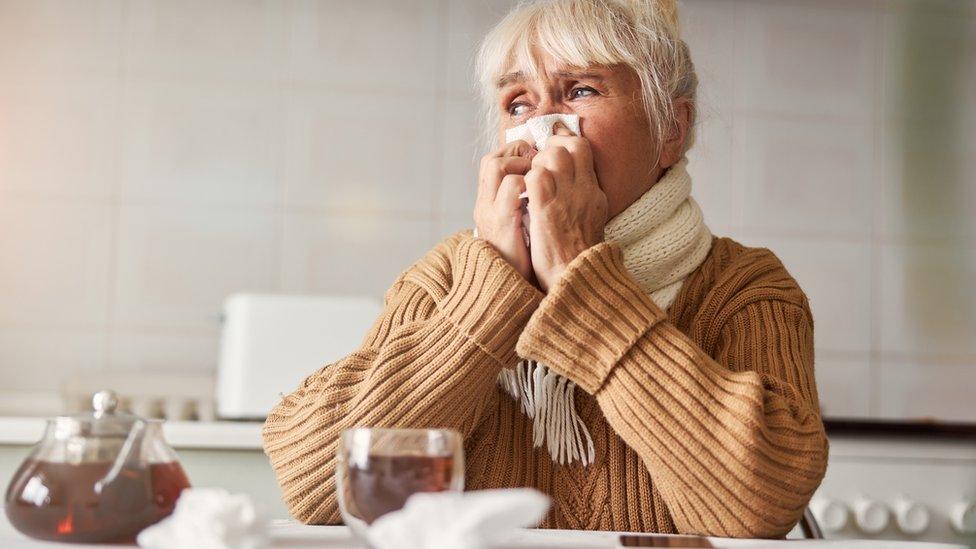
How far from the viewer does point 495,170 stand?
4.03 ft

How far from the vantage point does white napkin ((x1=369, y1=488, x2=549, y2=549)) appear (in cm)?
62

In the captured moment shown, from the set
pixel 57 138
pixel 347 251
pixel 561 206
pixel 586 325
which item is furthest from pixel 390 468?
pixel 57 138

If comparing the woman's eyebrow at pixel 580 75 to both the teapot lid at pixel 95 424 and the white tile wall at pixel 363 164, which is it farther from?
the white tile wall at pixel 363 164

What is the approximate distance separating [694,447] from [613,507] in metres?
0.23

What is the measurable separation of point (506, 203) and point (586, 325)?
24cm

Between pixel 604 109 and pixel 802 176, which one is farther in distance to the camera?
pixel 802 176

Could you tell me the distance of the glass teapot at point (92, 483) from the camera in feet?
2.44

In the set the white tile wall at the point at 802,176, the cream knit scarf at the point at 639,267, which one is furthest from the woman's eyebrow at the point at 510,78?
the white tile wall at the point at 802,176

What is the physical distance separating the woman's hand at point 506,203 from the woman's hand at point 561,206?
0.05 ft

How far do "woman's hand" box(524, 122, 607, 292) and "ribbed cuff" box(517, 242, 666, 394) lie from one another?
0.32 feet

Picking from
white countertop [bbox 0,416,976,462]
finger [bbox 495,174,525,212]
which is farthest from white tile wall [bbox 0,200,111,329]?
finger [bbox 495,174,525,212]

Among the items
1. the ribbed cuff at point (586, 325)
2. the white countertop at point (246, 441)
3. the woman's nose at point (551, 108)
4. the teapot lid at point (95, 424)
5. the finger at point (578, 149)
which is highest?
the woman's nose at point (551, 108)

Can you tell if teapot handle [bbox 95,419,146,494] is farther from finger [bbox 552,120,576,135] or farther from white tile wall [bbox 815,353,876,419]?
white tile wall [bbox 815,353,876,419]

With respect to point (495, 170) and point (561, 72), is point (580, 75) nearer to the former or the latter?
point (561, 72)
